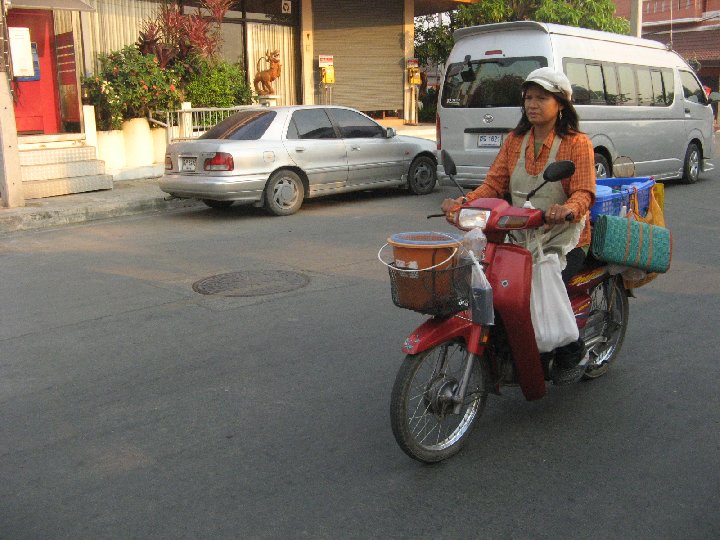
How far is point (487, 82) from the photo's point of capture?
11.1 m

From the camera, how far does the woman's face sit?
3975 millimetres

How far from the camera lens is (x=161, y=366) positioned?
5.07 m

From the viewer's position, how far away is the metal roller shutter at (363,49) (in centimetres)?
2086

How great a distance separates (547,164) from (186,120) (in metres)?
12.0

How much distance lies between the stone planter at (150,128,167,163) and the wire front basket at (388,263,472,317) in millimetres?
12480

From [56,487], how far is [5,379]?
1630 millimetres

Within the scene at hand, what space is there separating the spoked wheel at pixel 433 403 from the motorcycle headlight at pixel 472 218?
55cm

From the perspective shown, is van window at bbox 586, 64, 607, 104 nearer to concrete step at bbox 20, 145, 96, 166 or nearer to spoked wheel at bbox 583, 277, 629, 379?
spoked wheel at bbox 583, 277, 629, 379

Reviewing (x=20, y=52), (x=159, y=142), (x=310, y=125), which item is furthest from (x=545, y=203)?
(x=159, y=142)

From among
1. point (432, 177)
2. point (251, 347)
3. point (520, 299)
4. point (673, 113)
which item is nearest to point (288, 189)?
point (432, 177)

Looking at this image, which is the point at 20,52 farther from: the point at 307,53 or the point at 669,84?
the point at 669,84

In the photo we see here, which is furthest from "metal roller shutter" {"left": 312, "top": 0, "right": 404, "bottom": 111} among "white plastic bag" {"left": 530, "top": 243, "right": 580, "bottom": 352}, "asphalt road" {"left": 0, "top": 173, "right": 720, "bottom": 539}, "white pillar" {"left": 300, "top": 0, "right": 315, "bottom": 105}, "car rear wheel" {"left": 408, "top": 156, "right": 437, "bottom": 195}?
"white plastic bag" {"left": 530, "top": 243, "right": 580, "bottom": 352}

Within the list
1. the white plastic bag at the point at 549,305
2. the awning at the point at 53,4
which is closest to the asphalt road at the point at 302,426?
the white plastic bag at the point at 549,305

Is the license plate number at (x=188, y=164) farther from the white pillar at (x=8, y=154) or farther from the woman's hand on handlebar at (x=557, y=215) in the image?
the woman's hand on handlebar at (x=557, y=215)
